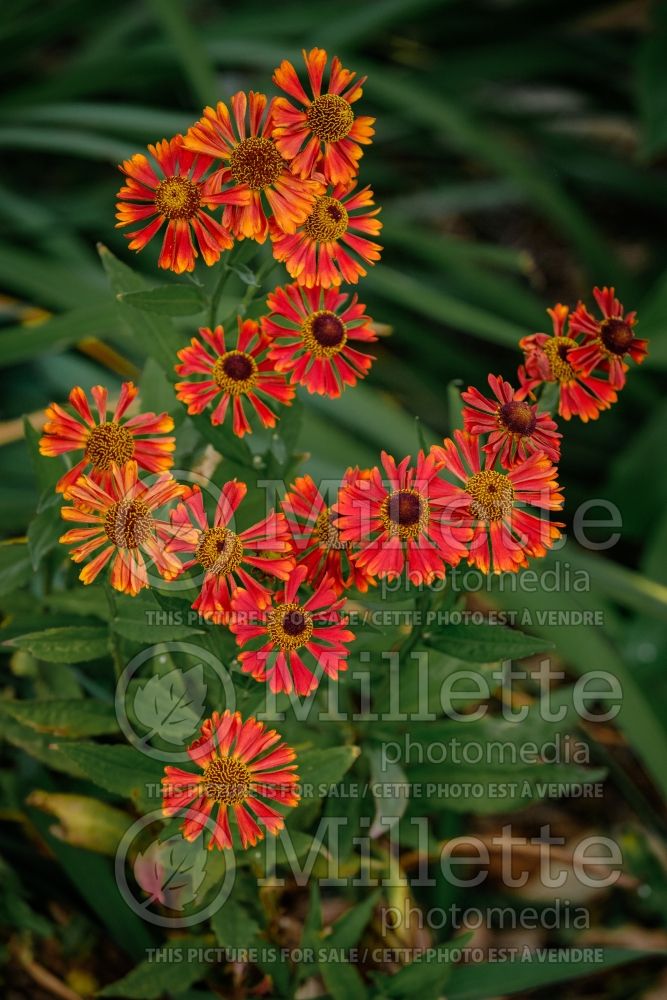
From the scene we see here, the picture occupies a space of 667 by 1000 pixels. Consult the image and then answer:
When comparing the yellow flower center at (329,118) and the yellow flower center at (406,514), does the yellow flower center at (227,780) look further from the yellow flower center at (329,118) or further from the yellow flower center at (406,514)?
the yellow flower center at (329,118)

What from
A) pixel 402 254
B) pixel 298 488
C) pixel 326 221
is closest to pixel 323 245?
pixel 326 221

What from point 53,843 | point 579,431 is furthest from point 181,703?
point 579,431

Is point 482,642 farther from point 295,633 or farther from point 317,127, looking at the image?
point 317,127

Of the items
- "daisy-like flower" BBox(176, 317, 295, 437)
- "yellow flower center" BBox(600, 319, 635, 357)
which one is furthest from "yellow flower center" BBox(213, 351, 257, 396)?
"yellow flower center" BBox(600, 319, 635, 357)

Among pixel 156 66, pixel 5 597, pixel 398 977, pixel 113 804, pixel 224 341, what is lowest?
pixel 398 977

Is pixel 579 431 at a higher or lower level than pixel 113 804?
higher

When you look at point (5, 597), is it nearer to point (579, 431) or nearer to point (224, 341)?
point (224, 341)

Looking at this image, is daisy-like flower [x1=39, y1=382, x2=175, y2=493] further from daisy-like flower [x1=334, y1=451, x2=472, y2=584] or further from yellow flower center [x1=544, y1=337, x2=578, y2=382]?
yellow flower center [x1=544, y1=337, x2=578, y2=382]
